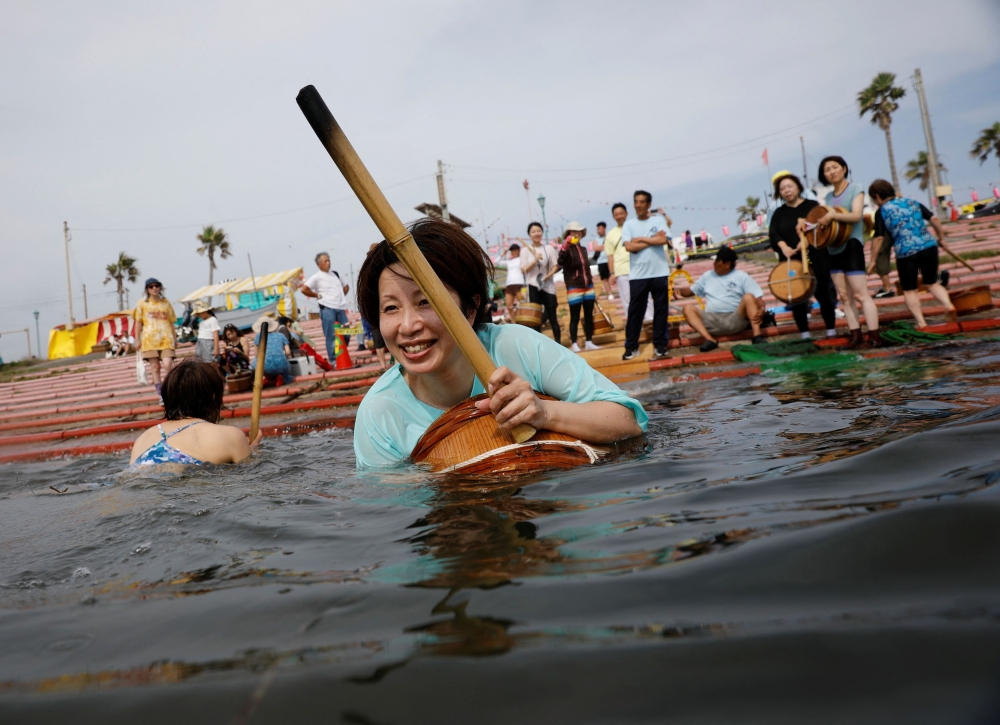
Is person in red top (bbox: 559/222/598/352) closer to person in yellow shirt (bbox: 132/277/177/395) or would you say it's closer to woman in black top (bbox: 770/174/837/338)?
woman in black top (bbox: 770/174/837/338)

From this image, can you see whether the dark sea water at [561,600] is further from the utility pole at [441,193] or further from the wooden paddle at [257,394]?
the utility pole at [441,193]

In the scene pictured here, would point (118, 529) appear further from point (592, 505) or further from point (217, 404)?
point (217, 404)

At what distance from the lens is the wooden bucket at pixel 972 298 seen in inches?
314

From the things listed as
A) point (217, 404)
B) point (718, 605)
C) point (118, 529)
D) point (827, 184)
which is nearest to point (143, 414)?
point (217, 404)

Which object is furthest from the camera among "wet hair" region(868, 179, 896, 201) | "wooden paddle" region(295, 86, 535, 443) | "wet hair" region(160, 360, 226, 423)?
"wet hair" region(868, 179, 896, 201)

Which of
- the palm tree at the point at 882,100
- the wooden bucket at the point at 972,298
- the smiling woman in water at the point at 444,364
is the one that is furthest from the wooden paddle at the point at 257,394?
the palm tree at the point at 882,100

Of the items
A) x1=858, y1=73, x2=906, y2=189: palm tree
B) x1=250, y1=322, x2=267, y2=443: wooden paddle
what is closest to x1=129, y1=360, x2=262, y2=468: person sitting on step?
x1=250, y1=322, x2=267, y2=443: wooden paddle

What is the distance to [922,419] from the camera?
2738 mm

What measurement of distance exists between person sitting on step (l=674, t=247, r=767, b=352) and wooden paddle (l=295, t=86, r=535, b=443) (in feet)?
22.9

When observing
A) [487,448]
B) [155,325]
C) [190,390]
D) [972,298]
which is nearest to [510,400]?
[487,448]

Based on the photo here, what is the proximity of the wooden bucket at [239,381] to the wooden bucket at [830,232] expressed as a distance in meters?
8.33

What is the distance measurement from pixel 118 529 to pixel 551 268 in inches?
346

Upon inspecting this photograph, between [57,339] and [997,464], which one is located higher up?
[57,339]

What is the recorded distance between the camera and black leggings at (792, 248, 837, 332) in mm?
7770
